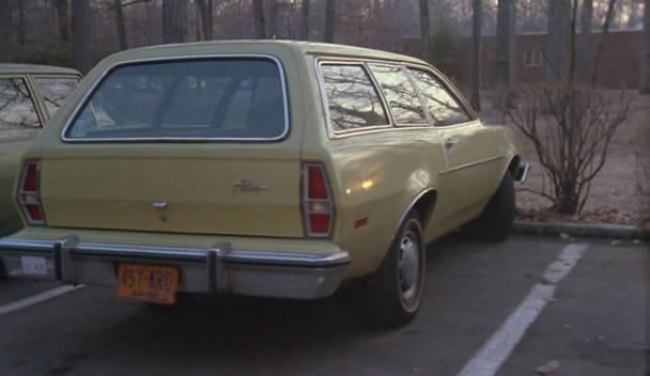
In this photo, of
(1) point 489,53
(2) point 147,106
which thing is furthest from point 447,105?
(1) point 489,53

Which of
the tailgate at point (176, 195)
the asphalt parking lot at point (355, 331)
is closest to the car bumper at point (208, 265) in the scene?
the tailgate at point (176, 195)

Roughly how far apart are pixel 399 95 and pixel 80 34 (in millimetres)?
15810

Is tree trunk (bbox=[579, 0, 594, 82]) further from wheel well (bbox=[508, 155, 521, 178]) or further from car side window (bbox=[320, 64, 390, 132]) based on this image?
car side window (bbox=[320, 64, 390, 132])

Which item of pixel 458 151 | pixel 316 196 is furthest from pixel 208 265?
pixel 458 151

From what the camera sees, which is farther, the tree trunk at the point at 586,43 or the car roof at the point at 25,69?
the tree trunk at the point at 586,43

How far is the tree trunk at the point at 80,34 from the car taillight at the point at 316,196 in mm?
16704

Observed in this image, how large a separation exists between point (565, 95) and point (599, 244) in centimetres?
140

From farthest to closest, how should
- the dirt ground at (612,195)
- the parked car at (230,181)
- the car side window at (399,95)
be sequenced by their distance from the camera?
the dirt ground at (612,195) → the car side window at (399,95) → the parked car at (230,181)

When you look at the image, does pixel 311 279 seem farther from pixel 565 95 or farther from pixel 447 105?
pixel 565 95

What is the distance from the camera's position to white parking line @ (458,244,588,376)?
4.56 m

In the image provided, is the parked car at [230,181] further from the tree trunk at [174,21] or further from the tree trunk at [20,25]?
the tree trunk at [20,25]

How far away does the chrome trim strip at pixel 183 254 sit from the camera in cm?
418

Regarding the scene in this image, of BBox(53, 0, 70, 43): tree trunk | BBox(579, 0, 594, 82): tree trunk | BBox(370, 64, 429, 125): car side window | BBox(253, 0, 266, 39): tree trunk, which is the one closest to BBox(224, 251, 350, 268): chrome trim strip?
BBox(370, 64, 429, 125): car side window

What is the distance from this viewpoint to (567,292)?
5996 millimetres
